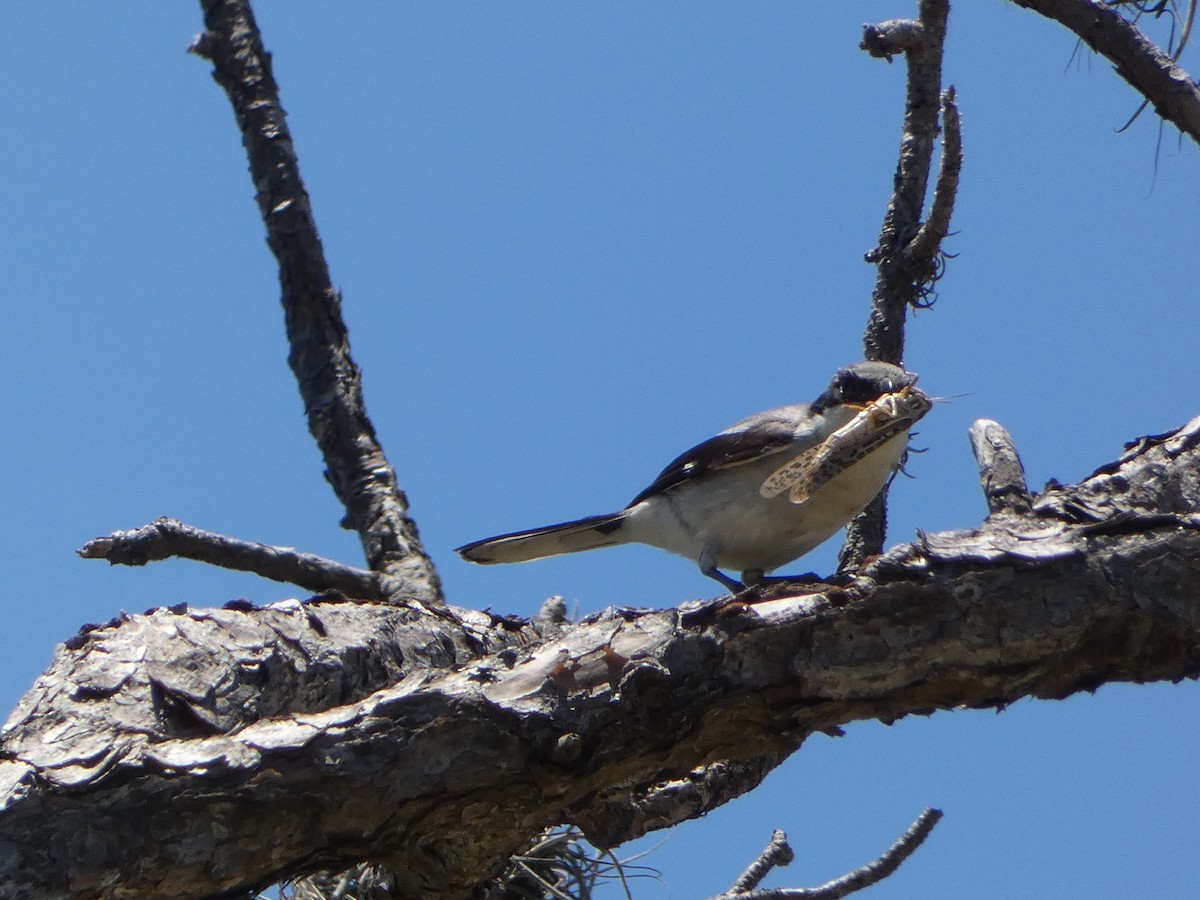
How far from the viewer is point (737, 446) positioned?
5078 mm

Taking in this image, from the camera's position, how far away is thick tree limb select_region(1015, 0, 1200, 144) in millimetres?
3451

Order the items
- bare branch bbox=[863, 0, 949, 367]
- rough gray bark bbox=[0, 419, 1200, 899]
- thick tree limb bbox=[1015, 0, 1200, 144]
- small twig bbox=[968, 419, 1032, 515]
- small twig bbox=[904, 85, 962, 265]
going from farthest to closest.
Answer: bare branch bbox=[863, 0, 949, 367]
small twig bbox=[904, 85, 962, 265]
thick tree limb bbox=[1015, 0, 1200, 144]
small twig bbox=[968, 419, 1032, 515]
rough gray bark bbox=[0, 419, 1200, 899]

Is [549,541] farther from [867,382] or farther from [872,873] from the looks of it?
[872,873]

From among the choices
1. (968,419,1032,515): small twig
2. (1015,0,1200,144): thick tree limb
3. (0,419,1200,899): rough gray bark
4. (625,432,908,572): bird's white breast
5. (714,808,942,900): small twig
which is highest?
(1015,0,1200,144): thick tree limb

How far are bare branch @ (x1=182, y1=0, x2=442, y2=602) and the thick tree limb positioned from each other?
2.94 m

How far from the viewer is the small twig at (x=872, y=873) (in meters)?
3.89

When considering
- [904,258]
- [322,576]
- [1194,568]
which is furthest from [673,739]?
[904,258]

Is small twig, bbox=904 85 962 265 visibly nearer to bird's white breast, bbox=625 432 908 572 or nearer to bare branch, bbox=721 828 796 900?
bird's white breast, bbox=625 432 908 572

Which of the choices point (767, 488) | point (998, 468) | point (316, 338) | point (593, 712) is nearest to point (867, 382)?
point (767, 488)

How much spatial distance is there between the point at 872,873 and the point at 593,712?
1.90m

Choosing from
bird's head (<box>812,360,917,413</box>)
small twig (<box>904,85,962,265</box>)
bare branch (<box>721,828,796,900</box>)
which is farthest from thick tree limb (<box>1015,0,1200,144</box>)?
bare branch (<box>721,828,796,900</box>)

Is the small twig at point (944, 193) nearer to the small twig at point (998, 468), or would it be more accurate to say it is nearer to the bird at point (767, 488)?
the bird at point (767, 488)

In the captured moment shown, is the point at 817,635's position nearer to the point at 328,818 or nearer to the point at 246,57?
the point at 328,818

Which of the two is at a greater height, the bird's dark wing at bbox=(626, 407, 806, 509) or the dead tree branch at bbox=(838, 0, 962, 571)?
the dead tree branch at bbox=(838, 0, 962, 571)
